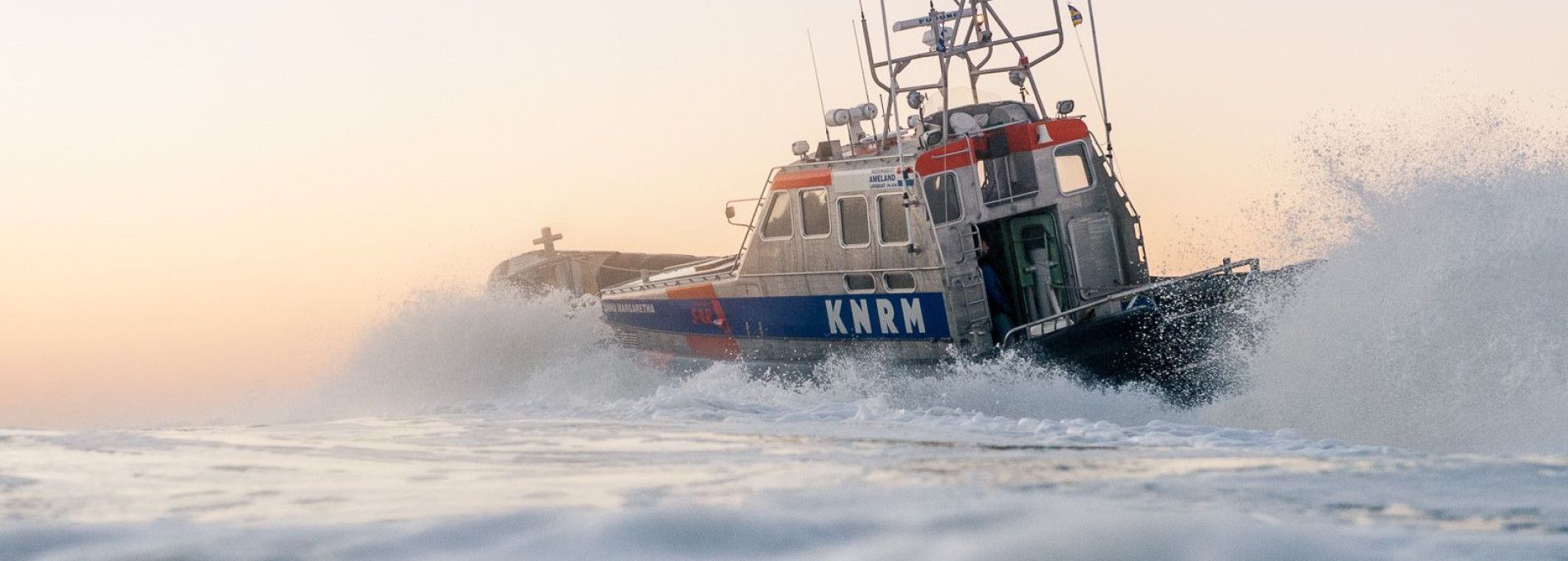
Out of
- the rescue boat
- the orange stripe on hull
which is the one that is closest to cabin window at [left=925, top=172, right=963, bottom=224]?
the rescue boat

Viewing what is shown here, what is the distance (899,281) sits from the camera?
11.2 metres

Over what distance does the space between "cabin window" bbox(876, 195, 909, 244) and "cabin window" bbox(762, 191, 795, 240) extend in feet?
2.99

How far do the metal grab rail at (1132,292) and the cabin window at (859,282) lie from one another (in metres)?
1.07

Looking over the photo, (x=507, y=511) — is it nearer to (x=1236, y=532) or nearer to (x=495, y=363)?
(x=1236, y=532)

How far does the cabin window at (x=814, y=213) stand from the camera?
11.7m

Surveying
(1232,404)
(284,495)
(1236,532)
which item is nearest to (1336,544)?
(1236,532)

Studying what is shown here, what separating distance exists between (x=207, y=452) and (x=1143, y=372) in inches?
268

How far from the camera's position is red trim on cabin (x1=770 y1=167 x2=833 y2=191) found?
38.3 ft

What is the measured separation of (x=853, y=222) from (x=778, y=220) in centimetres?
83

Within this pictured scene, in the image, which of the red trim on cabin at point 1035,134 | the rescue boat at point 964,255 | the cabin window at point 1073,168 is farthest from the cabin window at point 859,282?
the cabin window at point 1073,168

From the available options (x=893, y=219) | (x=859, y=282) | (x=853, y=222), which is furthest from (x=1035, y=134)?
(x=859, y=282)

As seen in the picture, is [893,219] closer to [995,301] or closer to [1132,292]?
[995,301]

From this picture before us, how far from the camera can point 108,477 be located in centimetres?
400

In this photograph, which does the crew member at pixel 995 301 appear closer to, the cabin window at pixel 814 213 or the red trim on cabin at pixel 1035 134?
the red trim on cabin at pixel 1035 134
